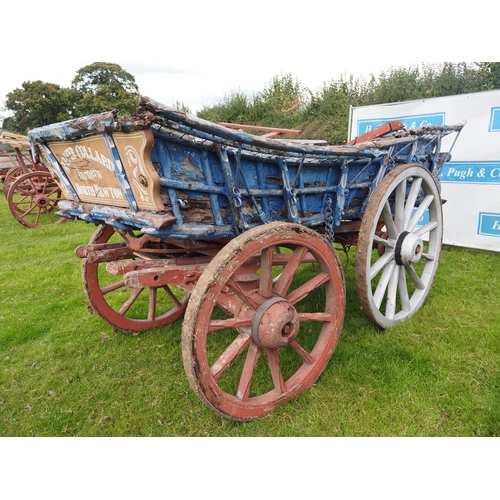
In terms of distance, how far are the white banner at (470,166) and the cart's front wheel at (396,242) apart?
2.18 m

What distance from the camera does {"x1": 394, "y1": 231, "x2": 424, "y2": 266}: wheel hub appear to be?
289 cm

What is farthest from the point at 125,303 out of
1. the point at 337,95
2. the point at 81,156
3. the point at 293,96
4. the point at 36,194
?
the point at 293,96

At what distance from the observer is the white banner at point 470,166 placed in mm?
4836

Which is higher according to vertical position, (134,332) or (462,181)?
(462,181)

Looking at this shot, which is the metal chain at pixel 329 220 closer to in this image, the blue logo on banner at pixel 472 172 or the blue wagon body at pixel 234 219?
the blue wagon body at pixel 234 219

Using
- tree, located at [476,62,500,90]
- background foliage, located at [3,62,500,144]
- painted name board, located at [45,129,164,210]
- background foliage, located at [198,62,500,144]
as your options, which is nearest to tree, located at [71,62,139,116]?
background foliage, located at [3,62,500,144]

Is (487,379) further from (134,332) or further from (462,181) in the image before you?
(462,181)

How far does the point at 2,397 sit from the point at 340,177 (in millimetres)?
2801

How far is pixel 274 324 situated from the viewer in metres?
2.00

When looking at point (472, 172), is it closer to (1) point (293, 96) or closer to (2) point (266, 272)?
(2) point (266, 272)

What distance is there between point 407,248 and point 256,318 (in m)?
1.52

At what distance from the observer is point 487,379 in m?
2.46

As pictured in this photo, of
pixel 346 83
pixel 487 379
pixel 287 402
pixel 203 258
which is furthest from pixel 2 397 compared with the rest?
pixel 346 83

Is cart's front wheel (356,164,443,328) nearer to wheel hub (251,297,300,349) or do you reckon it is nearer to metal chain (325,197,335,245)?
metal chain (325,197,335,245)
